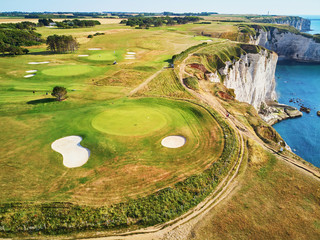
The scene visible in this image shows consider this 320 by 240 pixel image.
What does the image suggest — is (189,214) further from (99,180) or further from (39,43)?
(39,43)

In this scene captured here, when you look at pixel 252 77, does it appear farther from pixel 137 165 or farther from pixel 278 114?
pixel 137 165

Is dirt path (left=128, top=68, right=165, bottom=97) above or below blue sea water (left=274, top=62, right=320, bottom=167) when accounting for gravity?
above

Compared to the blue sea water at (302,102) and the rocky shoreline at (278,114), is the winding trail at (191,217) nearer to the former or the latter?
the blue sea water at (302,102)

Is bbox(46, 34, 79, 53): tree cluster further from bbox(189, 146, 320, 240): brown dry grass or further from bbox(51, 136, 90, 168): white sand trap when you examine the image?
bbox(189, 146, 320, 240): brown dry grass

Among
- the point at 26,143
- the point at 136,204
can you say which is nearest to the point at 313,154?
the point at 136,204

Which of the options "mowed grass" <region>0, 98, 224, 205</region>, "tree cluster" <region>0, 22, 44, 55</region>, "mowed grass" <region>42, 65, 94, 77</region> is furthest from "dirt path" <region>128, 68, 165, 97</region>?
"tree cluster" <region>0, 22, 44, 55</region>

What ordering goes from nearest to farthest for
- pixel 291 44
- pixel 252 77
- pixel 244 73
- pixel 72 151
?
pixel 72 151 < pixel 244 73 < pixel 252 77 < pixel 291 44

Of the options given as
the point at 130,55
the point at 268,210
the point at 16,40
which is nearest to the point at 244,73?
the point at 130,55
